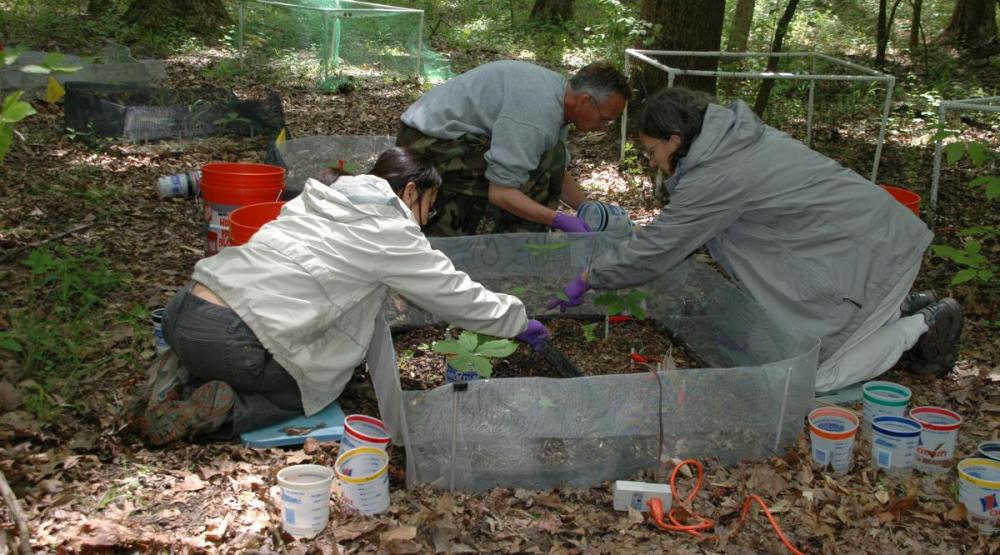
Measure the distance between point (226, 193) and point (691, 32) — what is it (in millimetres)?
3780

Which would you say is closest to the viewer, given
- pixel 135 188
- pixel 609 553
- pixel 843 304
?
pixel 609 553

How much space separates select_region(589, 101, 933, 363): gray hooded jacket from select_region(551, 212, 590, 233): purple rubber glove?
654 millimetres

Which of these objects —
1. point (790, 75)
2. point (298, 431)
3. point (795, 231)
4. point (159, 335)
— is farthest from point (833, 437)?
point (790, 75)

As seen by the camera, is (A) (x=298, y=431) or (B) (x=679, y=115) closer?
(A) (x=298, y=431)

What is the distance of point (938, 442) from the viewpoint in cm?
308

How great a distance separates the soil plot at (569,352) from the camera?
383 centimetres

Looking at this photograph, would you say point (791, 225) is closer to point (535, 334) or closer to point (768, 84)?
point (535, 334)

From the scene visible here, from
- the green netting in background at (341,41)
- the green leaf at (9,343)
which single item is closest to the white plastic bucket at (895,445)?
the green leaf at (9,343)

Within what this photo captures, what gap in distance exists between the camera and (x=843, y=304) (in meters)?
3.52

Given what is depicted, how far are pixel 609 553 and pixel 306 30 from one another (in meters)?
7.72

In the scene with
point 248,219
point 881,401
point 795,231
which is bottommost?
point 881,401

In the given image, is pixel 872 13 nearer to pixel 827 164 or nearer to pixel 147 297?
pixel 827 164

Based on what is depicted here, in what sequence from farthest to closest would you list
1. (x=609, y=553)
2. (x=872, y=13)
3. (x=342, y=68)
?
(x=872, y=13)
(x=342, y=68)
(x=609, y=553)

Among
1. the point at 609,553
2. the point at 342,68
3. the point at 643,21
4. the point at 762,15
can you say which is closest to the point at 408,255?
the point at 609,553
